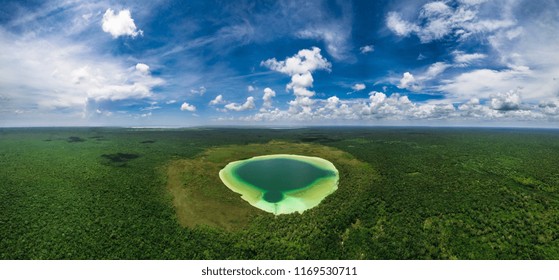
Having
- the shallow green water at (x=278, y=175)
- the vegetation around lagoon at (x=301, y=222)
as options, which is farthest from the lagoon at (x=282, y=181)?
the vegetation around lagoon at (x=301, y=222)

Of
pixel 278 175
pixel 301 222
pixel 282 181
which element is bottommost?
pixel 301 222

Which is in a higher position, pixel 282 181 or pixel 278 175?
pixel 278 175

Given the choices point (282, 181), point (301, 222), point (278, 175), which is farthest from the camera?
point (278, 175)

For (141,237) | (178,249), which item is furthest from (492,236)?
(141,237)

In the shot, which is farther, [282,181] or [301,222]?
[282,181]

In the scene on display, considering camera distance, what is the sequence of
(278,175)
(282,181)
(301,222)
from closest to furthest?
(301,222)
(282,181)
(278,175)

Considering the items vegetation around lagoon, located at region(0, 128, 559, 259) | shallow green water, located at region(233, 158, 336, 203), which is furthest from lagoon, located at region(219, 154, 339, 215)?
vegetation around lagoon, located at region(0, 128, 559, 259)

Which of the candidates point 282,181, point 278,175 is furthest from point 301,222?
point 278,175

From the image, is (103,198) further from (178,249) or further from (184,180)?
(178,249)

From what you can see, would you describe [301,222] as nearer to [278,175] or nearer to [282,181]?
[282,181]
